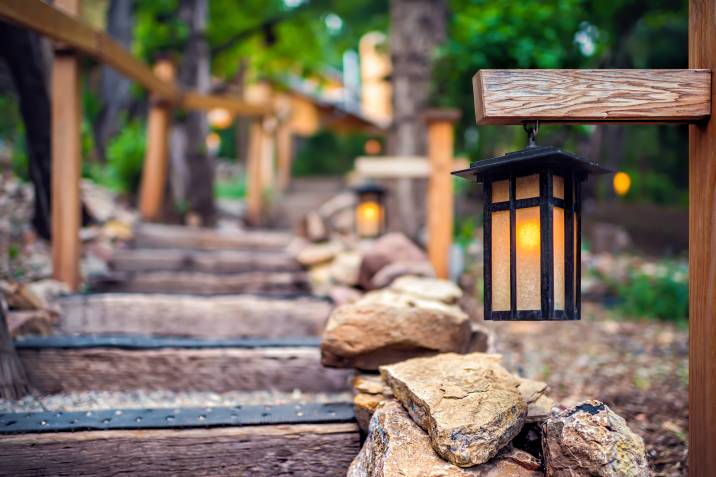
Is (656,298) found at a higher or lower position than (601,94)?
lower

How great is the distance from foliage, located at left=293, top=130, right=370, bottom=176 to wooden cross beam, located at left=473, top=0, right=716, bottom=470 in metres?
16.5

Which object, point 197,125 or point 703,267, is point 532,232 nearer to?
point 703,267

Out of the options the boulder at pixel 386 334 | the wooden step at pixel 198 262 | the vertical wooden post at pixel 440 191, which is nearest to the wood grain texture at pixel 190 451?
the boulder at pixel 386 334

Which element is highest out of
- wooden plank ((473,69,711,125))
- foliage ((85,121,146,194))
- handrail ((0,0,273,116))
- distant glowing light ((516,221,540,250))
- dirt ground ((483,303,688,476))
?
handrail ((0,0,273,116))

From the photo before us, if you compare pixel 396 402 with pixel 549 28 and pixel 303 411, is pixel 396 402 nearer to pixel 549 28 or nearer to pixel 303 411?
pixel 303 411

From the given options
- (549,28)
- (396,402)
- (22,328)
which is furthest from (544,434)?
(549,28)

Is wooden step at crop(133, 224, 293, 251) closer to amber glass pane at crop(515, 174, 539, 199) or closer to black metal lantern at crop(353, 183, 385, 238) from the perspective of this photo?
black metal lantern at crop(353, 183, 385, 238)

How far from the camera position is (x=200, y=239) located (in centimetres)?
668

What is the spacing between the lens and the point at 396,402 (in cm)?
261

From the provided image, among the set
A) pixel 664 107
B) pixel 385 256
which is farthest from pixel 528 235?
pixel 385 256

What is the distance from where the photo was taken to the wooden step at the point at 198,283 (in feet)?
16.4

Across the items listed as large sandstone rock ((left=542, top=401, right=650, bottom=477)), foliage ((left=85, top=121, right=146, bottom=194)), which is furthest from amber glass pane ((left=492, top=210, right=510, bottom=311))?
foliage ((left=85, top=121, right=146, bottom=194))

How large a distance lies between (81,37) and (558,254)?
3701 millimetres

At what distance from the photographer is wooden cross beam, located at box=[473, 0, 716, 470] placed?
89.1 inches
